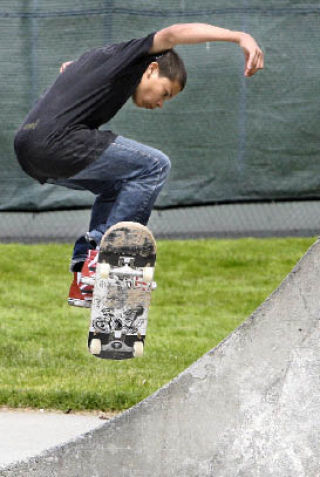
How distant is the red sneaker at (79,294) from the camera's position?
4802 millimetres

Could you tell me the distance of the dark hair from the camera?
14.6 ft

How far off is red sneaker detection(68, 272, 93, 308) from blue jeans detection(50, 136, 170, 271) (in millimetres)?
227

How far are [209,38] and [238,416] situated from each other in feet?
4.99

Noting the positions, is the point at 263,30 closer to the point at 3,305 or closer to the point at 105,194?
the point at 3,305

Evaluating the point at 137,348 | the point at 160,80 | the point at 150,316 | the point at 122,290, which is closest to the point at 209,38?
the point at 160,80

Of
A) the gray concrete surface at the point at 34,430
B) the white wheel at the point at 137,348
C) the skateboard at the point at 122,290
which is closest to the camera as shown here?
the skateboard at the point at 122,290

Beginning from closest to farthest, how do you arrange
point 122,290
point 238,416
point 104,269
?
point 238,416 → point 104,269 → point 122,290

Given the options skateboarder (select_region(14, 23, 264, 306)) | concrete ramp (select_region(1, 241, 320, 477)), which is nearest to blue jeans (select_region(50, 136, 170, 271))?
skateboarder (select_region(14, 23, 264, 306))

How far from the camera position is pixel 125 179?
459cm

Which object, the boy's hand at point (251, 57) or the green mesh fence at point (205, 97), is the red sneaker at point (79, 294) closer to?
the boy's hand at point (251, 57)

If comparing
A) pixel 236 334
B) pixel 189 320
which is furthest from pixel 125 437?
pixel 189 320

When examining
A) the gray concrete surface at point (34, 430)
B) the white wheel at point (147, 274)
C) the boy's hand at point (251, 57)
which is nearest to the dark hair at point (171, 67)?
the boy's hand at point (251, 57)

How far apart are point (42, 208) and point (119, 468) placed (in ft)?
24.6

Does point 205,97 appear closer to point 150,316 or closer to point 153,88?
point 150,316
